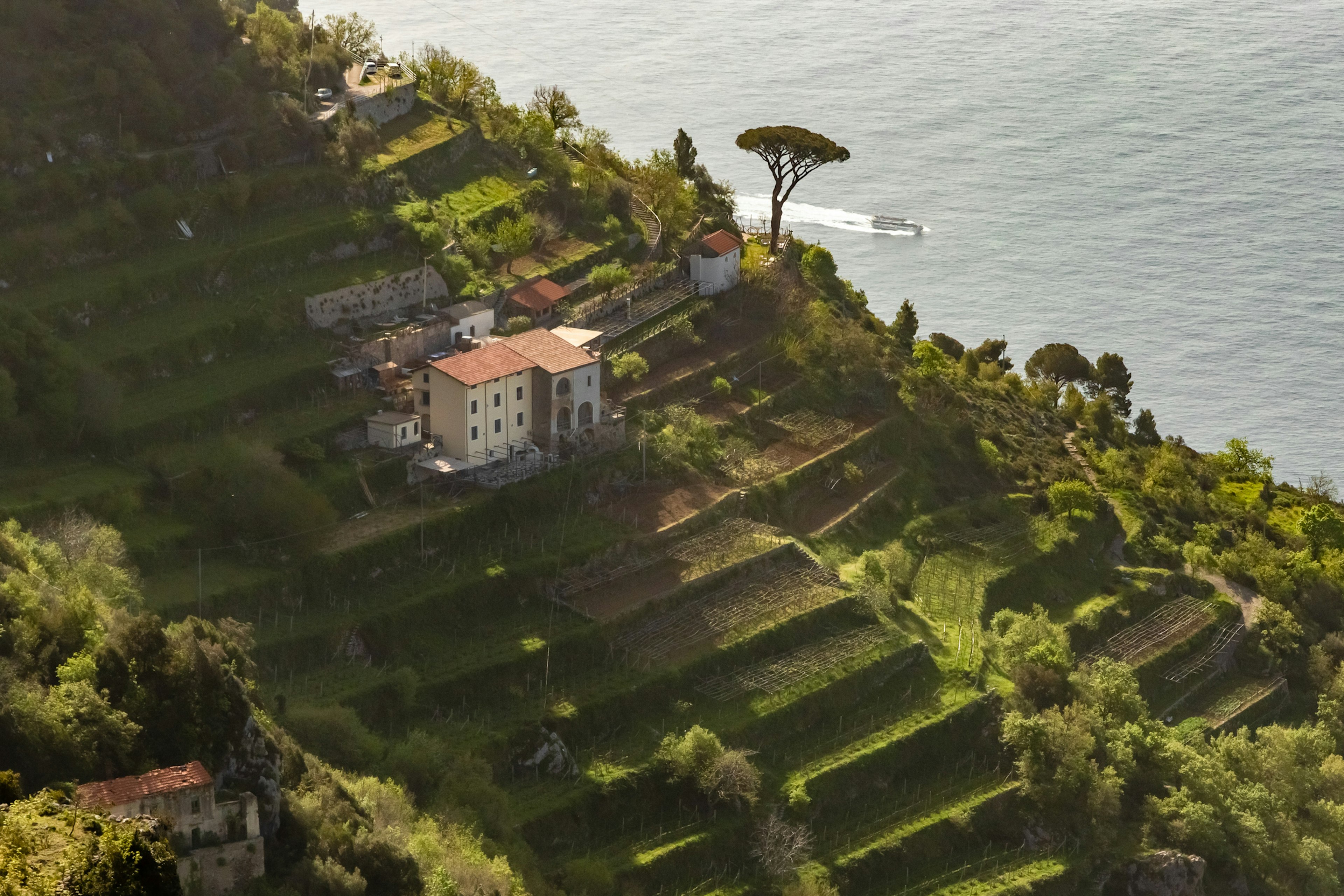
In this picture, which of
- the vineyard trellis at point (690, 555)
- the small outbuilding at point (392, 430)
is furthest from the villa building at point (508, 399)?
the vineyard trellis at point (690, 555)

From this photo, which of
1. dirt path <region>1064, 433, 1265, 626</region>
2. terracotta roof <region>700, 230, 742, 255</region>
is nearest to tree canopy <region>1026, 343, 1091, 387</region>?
dirt path <region>1064, 433, 1265, 626</region>

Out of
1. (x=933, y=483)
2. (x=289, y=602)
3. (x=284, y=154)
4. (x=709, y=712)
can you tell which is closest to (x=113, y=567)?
(x=289, y=602)

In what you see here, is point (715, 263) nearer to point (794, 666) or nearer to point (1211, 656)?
point (794, 666)

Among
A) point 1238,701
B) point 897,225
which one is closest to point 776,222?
point 897,225

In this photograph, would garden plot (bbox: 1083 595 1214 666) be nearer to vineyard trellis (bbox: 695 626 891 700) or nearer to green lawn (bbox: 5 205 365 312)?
vineyard trellis (bbox: 695 626 891 700)

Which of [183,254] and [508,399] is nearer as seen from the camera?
[508,399]

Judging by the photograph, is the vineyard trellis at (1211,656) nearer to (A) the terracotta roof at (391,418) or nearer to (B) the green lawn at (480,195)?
(A) the terracotta roof at (391,418)
